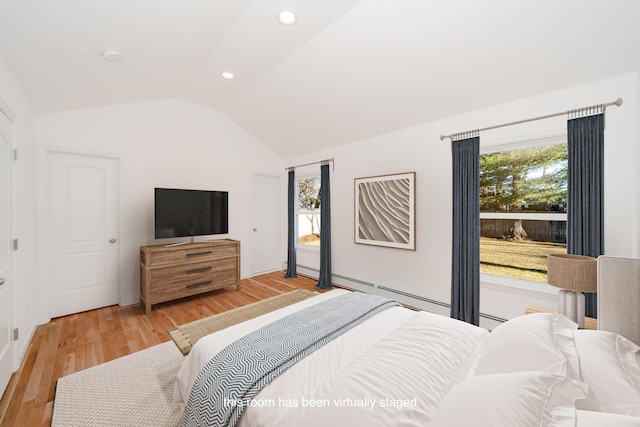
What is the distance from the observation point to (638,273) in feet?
4.25

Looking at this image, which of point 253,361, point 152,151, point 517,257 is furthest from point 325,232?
point 253,361

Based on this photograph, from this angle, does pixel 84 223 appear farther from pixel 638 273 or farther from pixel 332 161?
pixel 638 273

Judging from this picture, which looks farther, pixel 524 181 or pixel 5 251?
pixel 524 181

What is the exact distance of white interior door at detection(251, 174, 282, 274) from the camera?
472cm

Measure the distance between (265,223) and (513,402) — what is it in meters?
4.43

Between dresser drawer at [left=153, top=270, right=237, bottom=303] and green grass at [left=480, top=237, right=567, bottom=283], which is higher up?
green grass at [left=480, top=237, right=567, bottom=283]

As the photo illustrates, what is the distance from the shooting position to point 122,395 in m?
1.77

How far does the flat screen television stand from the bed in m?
2.35

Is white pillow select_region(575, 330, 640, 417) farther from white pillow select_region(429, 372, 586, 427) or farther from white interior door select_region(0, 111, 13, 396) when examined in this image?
white interior door select_region(0, 111, 13, 396)

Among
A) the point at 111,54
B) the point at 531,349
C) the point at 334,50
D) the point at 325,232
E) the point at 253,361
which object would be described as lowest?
the point at 253,361

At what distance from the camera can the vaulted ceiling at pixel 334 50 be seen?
1.66 m

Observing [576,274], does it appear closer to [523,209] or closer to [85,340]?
[523,209]

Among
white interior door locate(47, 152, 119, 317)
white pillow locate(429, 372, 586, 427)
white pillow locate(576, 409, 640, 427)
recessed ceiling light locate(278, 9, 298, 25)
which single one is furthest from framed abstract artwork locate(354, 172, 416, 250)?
white interior door locate(47, 152, 119, 317)

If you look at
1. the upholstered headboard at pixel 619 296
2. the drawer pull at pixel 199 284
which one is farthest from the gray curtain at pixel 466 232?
the drawer pull at pixel 199 284
